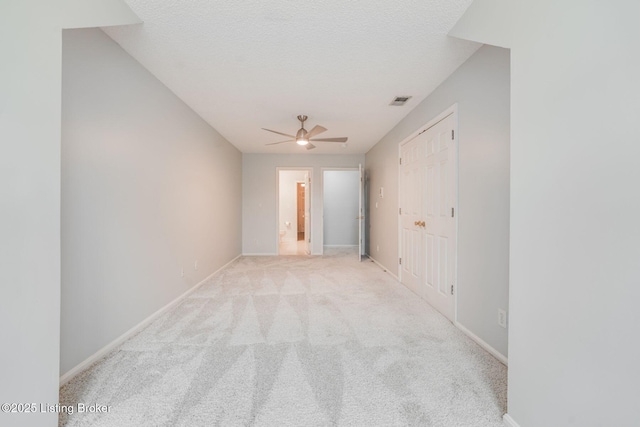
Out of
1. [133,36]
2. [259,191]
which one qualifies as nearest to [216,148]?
[259,191]

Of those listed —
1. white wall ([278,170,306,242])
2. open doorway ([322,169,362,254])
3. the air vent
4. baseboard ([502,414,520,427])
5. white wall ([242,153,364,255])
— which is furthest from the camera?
white wall ([278,170,306,242])

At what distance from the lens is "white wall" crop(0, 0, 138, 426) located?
3.56ft

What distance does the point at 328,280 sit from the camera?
167 inches

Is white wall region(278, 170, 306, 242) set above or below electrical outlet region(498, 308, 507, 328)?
above

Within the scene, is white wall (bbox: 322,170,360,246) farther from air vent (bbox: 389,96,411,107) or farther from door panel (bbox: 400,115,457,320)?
air vent (bbox: 389,96,411,107)

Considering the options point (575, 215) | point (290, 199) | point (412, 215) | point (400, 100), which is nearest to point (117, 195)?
point (575, 215)

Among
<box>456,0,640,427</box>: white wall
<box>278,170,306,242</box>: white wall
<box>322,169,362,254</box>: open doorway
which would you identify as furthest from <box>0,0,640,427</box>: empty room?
<box>278,170,306,242</box>: white wall

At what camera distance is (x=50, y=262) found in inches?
49.6

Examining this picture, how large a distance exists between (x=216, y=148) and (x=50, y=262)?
3.68 metres

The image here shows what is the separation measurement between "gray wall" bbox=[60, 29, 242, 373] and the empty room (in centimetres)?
2

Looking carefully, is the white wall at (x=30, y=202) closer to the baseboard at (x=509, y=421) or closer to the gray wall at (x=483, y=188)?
the baseboard at (x=509, y=421)

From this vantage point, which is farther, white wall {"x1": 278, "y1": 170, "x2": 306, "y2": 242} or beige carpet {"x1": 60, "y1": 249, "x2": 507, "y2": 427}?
white wall {"x1": 278, "y1": 170, "x2": 306, "y2": 242}

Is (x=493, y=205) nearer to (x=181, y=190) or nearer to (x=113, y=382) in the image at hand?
(x=113, y=382)

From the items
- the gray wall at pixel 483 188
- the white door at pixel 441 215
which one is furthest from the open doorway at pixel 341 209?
the gray wall at pixel 483 188
